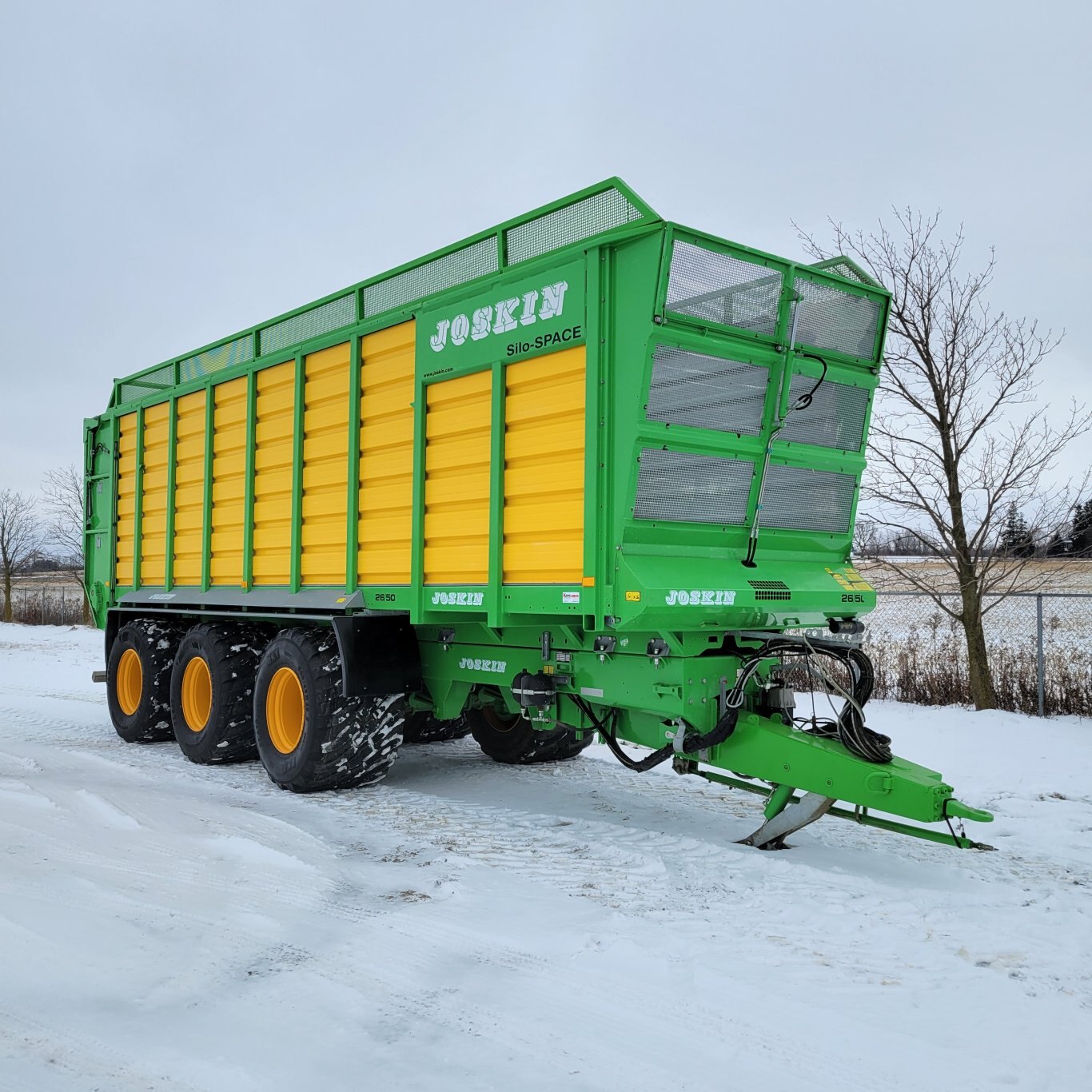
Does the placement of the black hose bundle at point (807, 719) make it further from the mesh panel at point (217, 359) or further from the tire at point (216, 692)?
the mesh panel at point (217, 359)

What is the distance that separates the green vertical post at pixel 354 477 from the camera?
21.9 feet

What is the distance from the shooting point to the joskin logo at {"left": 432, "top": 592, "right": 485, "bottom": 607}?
18.8 ft

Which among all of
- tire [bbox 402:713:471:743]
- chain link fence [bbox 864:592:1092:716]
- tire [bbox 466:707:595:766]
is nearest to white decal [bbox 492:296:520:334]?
tire [bbox 466:707:595:766]

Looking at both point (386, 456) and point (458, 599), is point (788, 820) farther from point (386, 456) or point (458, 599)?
point (386, 456)

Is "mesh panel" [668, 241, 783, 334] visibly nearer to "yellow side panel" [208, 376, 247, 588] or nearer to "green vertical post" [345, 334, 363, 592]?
"green vertical post" [345, 334, 363, 592]

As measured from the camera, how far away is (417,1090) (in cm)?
274

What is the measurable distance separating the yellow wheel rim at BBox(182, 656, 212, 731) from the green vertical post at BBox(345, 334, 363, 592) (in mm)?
2371

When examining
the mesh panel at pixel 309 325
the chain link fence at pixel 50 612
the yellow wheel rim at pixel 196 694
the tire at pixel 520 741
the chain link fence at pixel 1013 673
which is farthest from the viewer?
the chain link fence at pixel 50 612

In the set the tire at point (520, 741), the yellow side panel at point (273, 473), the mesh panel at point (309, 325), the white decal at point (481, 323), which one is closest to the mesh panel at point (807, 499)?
the white decal at point (481, 323)

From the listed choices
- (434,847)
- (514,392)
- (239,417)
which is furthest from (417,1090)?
(239,417)

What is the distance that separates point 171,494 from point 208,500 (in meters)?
0.78

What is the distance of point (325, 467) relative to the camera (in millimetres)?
7016

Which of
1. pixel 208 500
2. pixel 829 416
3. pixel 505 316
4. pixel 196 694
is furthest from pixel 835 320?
pixel 196 694

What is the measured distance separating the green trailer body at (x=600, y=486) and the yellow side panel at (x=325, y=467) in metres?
0.02
